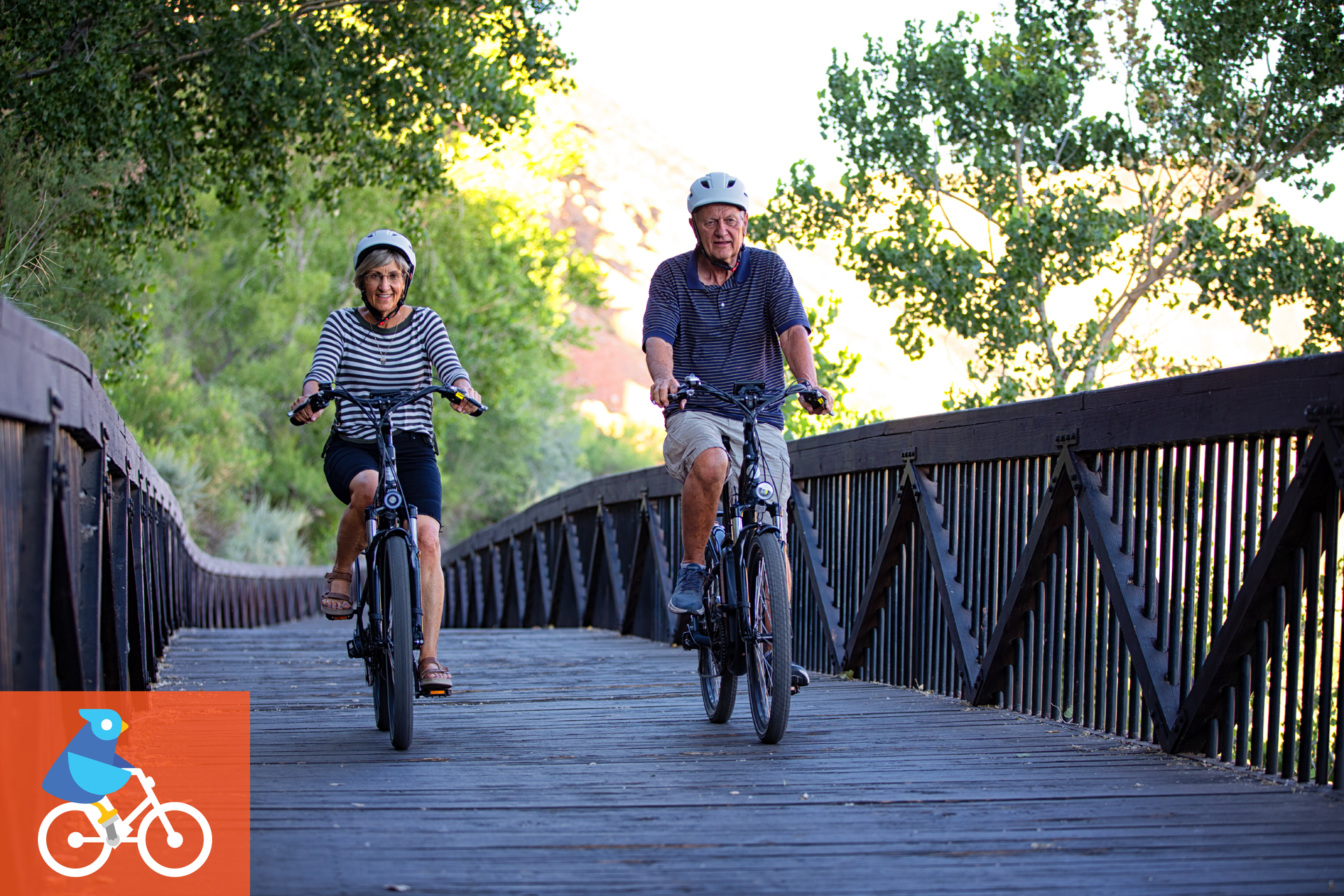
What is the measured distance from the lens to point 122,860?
3.04m

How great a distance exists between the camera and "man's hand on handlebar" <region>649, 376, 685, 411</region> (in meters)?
4.80

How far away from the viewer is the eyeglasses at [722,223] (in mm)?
5125

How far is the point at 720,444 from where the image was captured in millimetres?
4961

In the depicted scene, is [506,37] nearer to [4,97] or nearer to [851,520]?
[4,97]

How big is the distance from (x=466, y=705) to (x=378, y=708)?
34.0 inches

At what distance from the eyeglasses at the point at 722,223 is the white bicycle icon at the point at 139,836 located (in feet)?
8.81

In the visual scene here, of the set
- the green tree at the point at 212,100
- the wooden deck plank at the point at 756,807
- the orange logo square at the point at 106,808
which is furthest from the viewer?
the green tree at the point at 212,100

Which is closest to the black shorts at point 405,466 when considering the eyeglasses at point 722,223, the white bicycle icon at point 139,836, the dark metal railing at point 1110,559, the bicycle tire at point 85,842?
the eyeglasses at point 722,223

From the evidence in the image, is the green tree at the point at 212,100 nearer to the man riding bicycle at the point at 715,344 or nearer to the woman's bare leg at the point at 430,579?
the woman's bare leg at the point at 430,579

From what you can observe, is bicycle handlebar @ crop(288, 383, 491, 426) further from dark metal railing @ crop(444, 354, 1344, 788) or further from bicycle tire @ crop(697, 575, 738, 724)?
dark metal railing @ crop(444, 354, 1344, 788)

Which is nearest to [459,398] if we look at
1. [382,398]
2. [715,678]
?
[382,398]

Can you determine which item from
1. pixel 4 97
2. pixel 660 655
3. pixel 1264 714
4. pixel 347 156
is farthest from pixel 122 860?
pixel 347 156

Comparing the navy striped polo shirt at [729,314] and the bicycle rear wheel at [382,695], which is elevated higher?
the navy striped polo shirt at [729,314]

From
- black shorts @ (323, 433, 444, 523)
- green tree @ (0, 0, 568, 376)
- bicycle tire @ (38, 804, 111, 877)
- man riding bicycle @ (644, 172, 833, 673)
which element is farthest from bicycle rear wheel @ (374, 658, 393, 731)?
green tree @ (0, 0, 568, 376)
